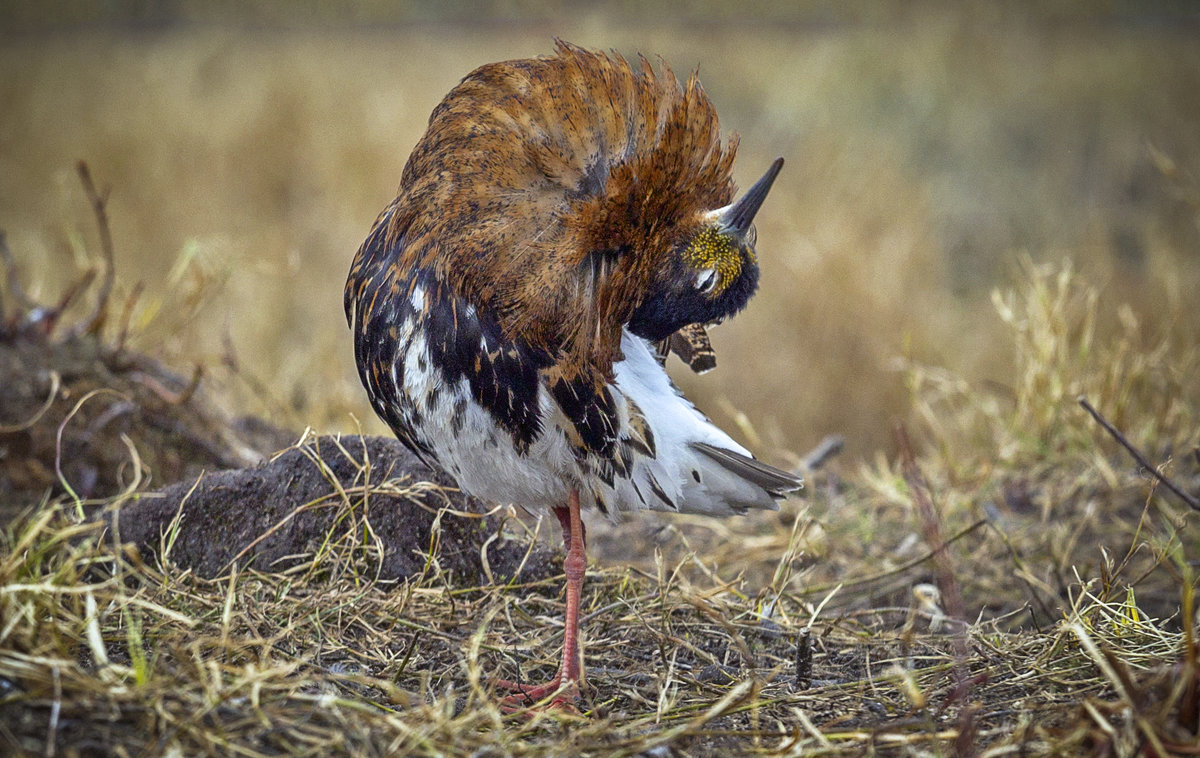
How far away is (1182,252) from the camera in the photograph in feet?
20.9

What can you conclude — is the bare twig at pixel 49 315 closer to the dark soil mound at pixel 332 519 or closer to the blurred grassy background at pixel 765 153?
the blurred grassy background at pixel 765 153

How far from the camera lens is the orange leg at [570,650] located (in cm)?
187

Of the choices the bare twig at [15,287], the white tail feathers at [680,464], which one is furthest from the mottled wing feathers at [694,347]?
the bare twig at [15,287]

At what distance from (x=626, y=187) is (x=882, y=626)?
1302mm

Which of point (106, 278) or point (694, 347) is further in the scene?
point (106, 278)

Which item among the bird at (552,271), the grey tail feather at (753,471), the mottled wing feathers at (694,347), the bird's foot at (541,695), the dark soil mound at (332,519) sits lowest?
the bird's foot at (541,695)

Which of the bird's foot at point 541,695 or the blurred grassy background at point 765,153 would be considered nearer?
the bird's foot at point 541,695

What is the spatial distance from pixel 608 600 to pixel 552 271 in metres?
0.92

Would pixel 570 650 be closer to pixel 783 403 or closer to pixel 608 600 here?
pixel 608 600

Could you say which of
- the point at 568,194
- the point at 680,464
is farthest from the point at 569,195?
the point at 680,464

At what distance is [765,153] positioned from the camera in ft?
24.0

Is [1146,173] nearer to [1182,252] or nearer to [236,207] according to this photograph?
[1182,252]

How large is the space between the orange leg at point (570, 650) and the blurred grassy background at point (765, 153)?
189 centimetres

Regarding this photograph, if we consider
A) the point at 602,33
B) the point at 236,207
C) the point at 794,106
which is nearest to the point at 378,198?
the point at 236,207
